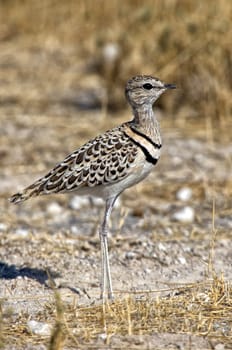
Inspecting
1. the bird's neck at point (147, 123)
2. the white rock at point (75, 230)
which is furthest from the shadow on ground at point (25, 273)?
the bird's neck at point (147, 123)

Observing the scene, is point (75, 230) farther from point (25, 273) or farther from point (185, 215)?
point (25, 273)

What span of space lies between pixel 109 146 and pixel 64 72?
633 cm

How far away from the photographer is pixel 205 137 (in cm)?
856

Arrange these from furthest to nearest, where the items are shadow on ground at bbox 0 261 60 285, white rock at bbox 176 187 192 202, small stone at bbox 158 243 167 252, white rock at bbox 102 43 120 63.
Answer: white rock at bbox 102 43 120 63 < white rock at bbox 176 187 192 202 < small stone at bbox 158 243 167 252 < shadow on ground at bbox 0 261 60 285

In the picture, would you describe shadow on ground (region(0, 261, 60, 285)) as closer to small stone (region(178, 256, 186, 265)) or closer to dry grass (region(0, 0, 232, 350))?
dry grass (region(0, 0, 232, 350))

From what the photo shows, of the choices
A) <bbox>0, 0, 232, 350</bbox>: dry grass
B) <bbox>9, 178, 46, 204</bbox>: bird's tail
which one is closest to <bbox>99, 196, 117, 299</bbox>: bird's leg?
<bbox>0, 0, 232, 350</bbox>: dry grass

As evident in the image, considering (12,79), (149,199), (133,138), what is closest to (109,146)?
(133,138)

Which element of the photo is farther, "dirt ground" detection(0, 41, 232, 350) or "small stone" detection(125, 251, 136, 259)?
"small stone" detection(125, 251, 136, 259)

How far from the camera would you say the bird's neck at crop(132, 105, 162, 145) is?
496 cm

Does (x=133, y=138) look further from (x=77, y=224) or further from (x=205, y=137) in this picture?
(x=205, y=137)

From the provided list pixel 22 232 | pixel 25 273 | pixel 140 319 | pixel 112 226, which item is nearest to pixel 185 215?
pixel 112 226

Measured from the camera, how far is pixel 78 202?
278 inches

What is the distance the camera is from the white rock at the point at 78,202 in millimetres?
7012

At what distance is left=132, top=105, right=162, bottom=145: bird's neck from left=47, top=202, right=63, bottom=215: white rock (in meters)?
1.95
